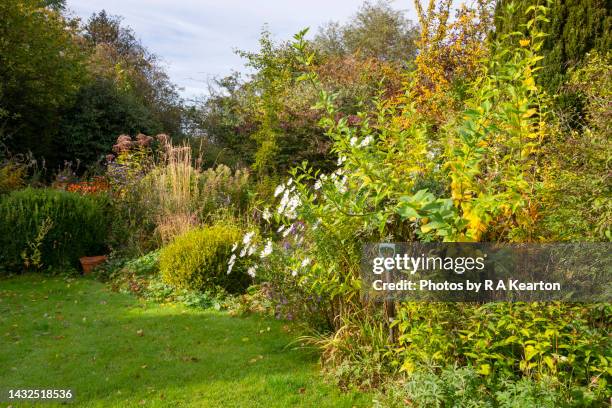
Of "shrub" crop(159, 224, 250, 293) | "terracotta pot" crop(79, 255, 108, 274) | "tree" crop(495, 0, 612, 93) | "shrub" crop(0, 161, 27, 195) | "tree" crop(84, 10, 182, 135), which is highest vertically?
"tree" crop(84, 10, 182, 135)

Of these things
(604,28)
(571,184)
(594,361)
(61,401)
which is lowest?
(61,401)

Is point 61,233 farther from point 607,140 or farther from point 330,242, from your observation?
point 607,140

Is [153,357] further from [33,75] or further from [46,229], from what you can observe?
[33,75]

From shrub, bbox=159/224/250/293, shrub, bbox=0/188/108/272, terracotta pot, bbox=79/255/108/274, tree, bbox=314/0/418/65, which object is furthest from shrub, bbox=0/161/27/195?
tree, bbox=314/0/418/65

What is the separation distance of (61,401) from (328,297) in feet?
6.29

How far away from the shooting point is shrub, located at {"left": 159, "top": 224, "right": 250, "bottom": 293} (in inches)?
213

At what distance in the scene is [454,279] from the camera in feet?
9.45

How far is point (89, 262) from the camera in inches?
266

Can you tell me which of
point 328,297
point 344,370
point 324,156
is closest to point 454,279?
point 344,370

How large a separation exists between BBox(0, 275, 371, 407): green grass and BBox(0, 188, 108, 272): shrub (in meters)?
1.18

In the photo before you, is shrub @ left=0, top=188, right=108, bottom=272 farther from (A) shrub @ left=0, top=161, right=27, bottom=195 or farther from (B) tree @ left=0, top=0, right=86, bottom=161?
(B) tree @ left=0, top=0, right=86, bottom=161

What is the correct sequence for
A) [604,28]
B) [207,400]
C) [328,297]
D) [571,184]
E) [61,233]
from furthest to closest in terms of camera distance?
[61,233] < [604,28] < [328,297] < [207,400] < [571,184]

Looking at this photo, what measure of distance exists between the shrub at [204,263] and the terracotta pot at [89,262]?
1.70 metres

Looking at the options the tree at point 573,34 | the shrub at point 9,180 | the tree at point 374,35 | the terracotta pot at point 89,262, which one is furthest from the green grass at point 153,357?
the tree at point 374,35
